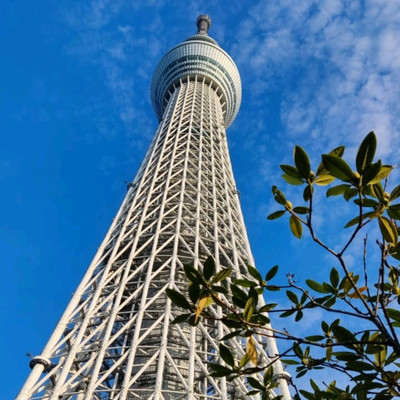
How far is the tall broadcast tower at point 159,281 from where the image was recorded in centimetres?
1620

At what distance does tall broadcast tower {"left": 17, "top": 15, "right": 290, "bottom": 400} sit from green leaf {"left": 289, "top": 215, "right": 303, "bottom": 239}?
32.8 ft

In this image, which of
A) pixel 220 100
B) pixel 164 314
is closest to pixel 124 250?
pixel 164 314

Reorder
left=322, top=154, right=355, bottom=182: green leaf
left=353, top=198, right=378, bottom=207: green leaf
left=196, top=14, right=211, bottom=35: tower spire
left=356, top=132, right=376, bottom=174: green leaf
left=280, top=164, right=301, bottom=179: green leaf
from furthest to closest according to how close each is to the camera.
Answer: left=196, top=14, right=211, bottom=35: tower spire < left=353, top=198, right=378, bottom=207: green leaf < left=280, top=164, right=301, bottom=179: green leaf < left=322, top=154, right=355, bottom=182: green leaf < left=356, top=132, right=376, bottom=174: green leaf

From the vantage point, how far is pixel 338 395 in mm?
4172

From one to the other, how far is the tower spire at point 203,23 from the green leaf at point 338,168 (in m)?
65.9

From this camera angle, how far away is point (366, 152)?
3053 mm

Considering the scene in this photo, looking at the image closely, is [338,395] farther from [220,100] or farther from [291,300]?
[220,100]

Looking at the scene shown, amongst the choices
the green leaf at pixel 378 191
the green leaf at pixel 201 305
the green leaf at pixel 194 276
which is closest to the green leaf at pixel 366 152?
the green leaf at pixel 378 191

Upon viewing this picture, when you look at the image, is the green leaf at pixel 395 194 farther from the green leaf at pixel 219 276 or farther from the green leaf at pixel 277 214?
the green leaf at pixel 219 276

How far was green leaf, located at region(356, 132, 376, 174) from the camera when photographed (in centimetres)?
301

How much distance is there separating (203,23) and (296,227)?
67793 millimetres

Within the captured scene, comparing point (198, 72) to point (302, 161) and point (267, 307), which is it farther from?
point (302, 161)

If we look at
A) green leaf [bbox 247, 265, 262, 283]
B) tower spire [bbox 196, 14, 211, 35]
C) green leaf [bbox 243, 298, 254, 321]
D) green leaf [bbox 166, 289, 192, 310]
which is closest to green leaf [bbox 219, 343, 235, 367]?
green leaf [bbox 243, 298, 254, 321]

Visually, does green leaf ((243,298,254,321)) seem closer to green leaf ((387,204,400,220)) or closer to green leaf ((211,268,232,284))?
green leaf ((211,268,232,284))
